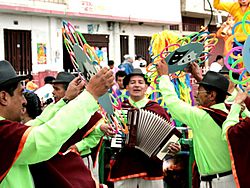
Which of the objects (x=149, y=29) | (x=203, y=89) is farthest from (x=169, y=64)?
(x=149, y=29)

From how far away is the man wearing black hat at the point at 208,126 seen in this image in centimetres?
413

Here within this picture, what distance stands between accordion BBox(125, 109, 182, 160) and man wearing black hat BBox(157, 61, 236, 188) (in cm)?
40

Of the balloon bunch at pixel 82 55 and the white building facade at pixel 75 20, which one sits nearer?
the balloon bunch at pixel 82 55

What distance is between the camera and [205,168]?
13.8ft

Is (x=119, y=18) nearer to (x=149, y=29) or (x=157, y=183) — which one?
(x=149, y=29)

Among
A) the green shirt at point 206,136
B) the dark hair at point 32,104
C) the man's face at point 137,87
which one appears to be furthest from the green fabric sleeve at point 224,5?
the dark hair at point 32,104

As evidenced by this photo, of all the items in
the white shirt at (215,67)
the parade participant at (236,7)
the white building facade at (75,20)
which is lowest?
the white shirt at (215,67)

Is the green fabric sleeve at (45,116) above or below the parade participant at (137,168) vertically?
above

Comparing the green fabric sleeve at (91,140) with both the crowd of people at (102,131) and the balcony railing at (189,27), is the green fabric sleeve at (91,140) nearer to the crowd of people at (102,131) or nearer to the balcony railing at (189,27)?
the crowd of people at (102,131)

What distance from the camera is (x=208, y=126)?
412 centimetres

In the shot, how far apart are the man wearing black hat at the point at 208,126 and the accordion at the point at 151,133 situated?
40 centimetres

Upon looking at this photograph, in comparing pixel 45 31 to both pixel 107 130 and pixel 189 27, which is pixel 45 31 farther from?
pixel 107 130

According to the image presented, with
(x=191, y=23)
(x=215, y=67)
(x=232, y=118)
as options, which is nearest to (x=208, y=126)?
(x=232, y=118)

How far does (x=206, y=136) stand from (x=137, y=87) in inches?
63.1
